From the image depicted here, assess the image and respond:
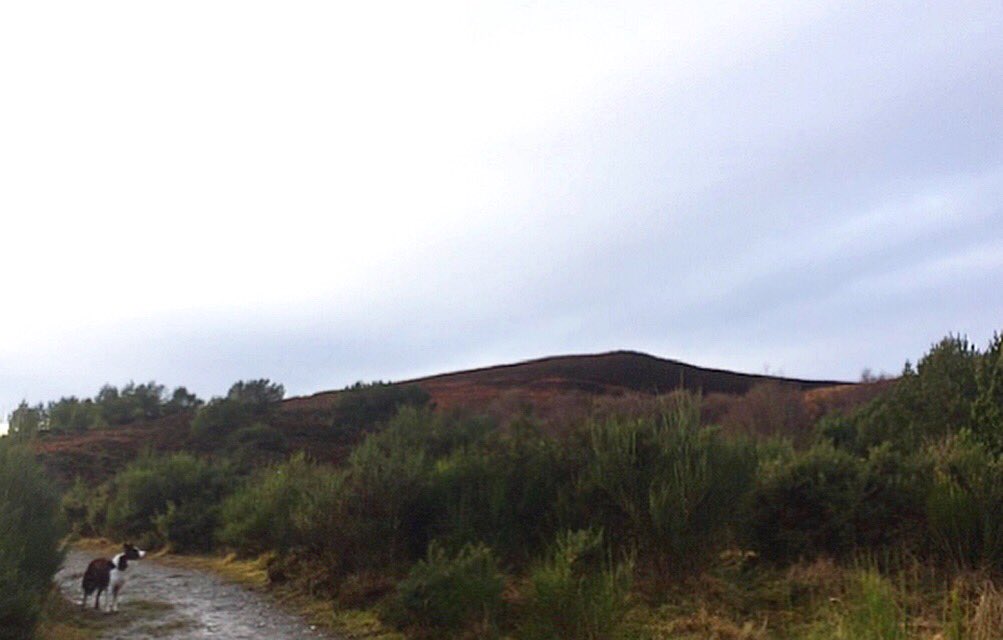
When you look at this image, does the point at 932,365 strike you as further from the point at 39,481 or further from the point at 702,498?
the point at 39,481

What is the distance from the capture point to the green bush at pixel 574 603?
8453 millimetres

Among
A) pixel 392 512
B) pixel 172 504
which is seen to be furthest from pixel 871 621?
pixel 172 504

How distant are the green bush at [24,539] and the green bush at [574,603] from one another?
13.6 feet

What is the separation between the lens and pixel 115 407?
4591cm

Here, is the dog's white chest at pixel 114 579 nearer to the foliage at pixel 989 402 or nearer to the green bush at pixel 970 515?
the green bush at pixel 970 515

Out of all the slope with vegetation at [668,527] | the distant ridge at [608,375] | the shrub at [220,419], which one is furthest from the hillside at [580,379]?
the slope with vegetation at [668,527]

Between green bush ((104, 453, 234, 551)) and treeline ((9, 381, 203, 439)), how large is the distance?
20.6 metres

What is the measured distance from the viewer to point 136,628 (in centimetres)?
1145

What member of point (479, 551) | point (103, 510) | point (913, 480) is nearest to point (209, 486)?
point (103, 510)

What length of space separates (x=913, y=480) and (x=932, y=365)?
479cm

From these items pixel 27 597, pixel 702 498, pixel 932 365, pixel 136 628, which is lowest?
pixel 136 628

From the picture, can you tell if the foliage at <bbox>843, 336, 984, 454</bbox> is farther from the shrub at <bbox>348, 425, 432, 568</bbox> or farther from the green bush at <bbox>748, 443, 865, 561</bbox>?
the shrub at <bbox>348, 425, 432, 568</bbox>

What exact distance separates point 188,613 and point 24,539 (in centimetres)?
366

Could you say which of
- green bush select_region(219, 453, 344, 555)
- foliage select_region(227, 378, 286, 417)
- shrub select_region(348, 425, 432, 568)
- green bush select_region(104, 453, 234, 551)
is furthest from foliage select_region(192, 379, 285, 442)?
shrub select_region(348, 425, 432, 568)
